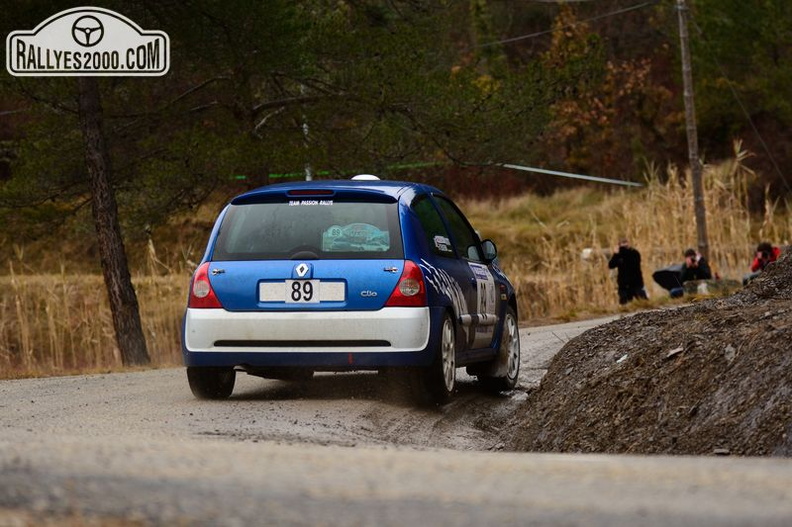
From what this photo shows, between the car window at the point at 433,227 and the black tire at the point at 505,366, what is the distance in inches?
57.9

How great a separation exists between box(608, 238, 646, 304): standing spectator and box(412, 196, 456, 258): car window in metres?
17.3

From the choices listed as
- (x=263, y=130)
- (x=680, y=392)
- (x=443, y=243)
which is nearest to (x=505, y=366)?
(x=443, y=243)

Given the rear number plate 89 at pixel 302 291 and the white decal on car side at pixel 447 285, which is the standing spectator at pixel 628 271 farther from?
the rear number plate 89 at pixel 302 291

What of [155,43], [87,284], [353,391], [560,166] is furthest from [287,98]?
[560,166]

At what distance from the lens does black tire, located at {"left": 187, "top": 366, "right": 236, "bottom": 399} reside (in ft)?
37.9

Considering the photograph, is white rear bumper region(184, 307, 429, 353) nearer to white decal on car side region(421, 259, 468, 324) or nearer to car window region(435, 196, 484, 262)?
white decal on car side region(421, 259, 468, 324)

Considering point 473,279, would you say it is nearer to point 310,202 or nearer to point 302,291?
point 310,202

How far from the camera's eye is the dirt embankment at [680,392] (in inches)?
352

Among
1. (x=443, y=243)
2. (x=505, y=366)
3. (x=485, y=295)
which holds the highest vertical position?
(x=443, y=243)

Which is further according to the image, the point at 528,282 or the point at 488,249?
the point at 528,282

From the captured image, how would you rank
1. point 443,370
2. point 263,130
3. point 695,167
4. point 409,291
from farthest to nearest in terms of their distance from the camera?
point 695,167 < point 263,130 < point 443,370 < point 409,291

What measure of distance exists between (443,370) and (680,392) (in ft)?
6.67

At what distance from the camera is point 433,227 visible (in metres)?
12.1

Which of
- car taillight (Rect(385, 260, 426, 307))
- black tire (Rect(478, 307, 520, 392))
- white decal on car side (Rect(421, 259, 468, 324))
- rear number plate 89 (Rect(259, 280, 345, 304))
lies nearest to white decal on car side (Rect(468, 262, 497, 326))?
black tire (Rect(478, 307, 520, 392))
